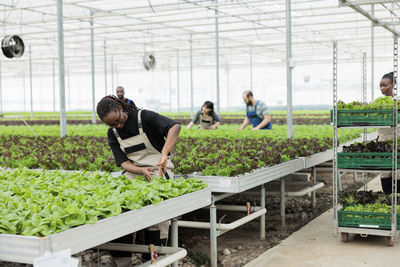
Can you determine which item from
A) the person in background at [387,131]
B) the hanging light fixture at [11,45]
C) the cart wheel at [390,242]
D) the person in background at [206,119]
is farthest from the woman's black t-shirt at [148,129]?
the hanging light fixture at [11,45]

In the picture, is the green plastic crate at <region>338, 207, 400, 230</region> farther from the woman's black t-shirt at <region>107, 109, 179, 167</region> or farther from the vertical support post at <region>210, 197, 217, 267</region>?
the woman's black t-shirt at <region>107, 109, 179, 167</region>

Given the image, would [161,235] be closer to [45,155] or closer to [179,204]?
[179,204]

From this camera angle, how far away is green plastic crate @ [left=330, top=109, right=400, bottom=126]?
523cm

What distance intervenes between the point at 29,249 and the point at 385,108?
13.5ft

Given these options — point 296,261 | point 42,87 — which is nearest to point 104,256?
point 296,261

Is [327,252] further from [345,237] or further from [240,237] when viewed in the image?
[240,237]

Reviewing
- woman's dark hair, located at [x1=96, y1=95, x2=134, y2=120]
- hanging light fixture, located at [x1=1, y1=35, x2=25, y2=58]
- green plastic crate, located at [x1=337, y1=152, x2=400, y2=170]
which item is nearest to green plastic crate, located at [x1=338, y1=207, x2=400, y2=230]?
green plastic crate, located at [x1=337, y1=152, x2=400, y2=170]

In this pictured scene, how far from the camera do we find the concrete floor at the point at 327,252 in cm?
464

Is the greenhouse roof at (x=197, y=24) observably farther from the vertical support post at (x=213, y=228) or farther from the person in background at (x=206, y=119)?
the vertical support post at (x=213, y=228)

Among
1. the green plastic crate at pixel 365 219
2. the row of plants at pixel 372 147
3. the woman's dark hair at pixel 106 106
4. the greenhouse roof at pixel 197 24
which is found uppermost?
the greenhouse roof at pixel 197 24

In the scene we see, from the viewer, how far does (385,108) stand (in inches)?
209

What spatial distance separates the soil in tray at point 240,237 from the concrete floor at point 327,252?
0.86 ft

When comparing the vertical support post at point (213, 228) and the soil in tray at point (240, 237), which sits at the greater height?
the vertical support post at point (213, 228)

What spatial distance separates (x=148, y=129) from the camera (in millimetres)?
4078
